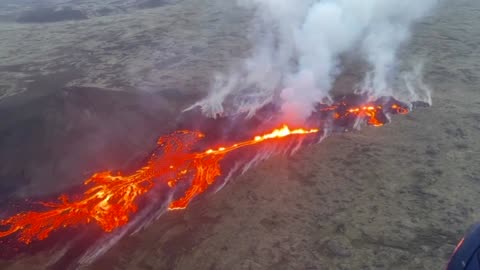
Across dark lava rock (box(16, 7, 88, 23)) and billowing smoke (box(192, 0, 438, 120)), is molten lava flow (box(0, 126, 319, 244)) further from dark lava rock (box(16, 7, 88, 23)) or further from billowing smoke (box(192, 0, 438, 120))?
dark lava rock (box(16, 7, 88, 23))

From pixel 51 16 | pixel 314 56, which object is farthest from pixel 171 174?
pixel 51 16

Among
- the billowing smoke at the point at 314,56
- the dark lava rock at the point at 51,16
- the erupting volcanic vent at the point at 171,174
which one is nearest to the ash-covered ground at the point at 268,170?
the erupting volcanic vent at the point at 171,174

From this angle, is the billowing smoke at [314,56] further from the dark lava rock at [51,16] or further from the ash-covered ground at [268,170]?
the dark lava rock at [51,16]

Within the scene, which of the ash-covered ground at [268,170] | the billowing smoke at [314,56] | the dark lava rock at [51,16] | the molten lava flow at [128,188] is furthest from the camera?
the dark lava rock at [51,16]

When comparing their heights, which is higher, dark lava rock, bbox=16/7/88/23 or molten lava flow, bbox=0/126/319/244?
dark lava rock, bbox=16/7/88/23

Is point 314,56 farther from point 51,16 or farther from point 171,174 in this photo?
point 51,16

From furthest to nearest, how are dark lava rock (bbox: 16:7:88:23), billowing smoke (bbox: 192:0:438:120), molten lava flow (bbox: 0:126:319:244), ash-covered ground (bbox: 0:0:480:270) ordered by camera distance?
dark lava rock (bbox: 16:7:88:23)
billowing smoke (bbox: 192:0:438:120)
molten lava flow (bbox: 0:126:319:244)
ash-covered ground (bbox: 0:0:480:270)

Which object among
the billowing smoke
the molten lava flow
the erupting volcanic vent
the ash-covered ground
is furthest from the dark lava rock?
the molten lava flow
